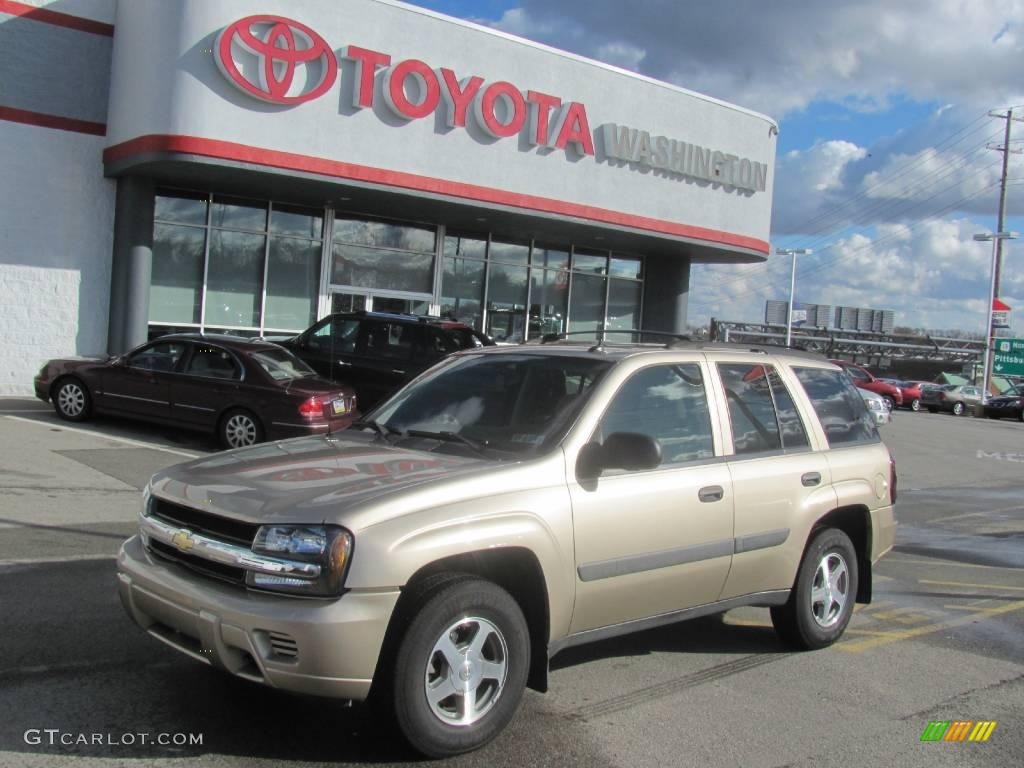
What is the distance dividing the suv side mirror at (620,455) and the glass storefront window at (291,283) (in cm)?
1551

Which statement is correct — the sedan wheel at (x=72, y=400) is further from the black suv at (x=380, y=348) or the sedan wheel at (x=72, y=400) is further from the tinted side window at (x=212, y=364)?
the black suv at (x=380, y=348)

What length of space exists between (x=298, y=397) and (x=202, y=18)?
7.21m

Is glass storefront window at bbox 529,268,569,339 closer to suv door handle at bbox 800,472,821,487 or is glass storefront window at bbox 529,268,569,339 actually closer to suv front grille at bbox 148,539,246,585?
suv door handle at bbox 800,472,821,487

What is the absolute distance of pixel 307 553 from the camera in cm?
363

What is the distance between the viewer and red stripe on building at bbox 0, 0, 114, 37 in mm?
15703

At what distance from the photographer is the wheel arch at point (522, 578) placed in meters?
3.93

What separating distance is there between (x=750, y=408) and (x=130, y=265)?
45.5 feet

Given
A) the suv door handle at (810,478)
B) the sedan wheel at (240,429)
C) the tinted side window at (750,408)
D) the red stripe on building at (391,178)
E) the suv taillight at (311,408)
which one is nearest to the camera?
the tinted side window at (750,408)

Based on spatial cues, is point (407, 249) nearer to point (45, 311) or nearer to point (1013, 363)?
point (45, 311)

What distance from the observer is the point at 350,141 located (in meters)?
16.6

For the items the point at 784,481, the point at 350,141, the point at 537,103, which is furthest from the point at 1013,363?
the point at 784,481

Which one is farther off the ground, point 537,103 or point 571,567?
point 537,103
